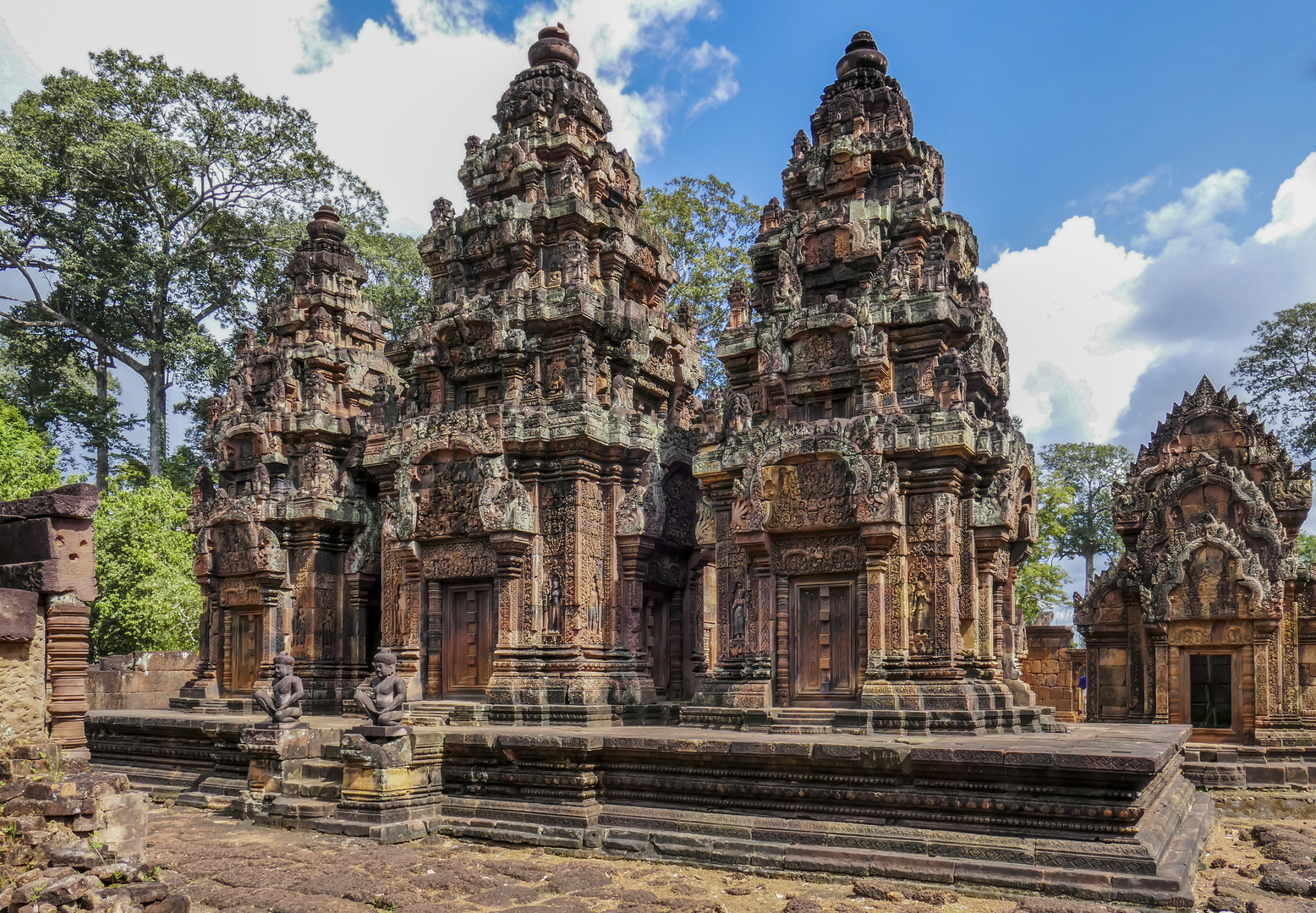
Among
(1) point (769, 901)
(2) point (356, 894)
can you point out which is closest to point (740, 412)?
(1) point (769, 901)

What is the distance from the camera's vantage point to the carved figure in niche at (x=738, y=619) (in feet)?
38.0

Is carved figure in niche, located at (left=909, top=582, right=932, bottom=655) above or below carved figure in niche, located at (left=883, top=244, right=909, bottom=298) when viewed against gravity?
below

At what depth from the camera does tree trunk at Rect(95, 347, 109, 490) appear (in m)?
27.5

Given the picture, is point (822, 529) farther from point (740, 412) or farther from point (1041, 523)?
point (1041, 523)

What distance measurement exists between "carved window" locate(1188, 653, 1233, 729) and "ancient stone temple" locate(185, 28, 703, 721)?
694cm

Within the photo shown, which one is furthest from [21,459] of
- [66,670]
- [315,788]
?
[66,670]

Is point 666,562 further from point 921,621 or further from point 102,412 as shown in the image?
point 102,412

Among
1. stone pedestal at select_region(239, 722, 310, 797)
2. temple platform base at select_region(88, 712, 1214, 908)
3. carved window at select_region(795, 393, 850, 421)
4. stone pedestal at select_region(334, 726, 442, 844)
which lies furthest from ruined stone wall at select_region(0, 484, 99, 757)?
carved window at select_region(795, 393, 850, 421)

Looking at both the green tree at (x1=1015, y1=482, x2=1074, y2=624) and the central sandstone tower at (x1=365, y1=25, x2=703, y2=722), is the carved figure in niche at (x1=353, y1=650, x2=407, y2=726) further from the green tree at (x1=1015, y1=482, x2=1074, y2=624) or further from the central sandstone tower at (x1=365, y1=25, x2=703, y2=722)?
the green tree at (x1=1015, y1=482, x2=1074, y2=624)

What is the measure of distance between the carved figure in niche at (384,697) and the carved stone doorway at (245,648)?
23.6 ft

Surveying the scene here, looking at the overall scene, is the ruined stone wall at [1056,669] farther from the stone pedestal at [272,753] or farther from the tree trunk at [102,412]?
the tree trunk at [102,412]

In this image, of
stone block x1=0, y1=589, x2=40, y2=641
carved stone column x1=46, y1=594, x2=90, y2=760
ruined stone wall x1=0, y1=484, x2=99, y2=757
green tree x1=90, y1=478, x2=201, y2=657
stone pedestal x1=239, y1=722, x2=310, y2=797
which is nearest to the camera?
stone block x1=0, y1=589, x2=40, y2=641

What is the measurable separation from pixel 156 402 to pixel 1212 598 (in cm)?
2436

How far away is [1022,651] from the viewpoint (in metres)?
14.4
